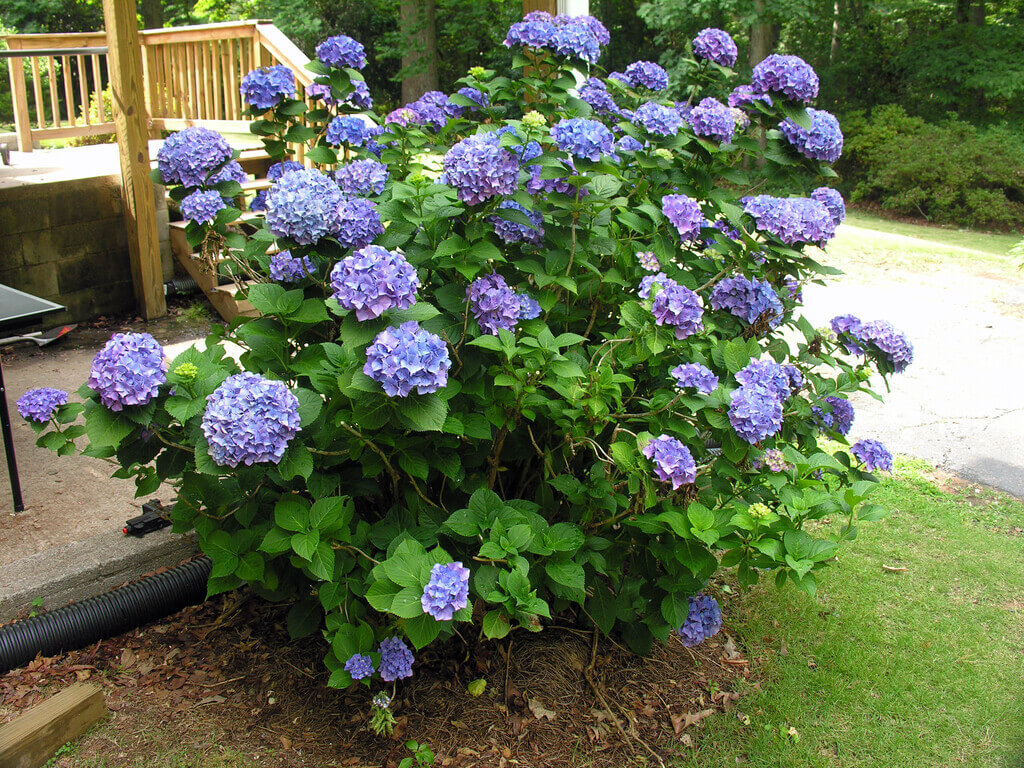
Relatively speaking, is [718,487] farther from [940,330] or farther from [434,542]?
[940,330]

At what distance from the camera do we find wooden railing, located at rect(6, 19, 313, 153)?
648 centimetres

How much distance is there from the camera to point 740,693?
2.61 meters

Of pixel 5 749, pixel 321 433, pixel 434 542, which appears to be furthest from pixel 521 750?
pixel 5 749

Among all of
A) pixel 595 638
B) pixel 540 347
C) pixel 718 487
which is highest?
pixel 540 347

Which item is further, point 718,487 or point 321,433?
point 718,487

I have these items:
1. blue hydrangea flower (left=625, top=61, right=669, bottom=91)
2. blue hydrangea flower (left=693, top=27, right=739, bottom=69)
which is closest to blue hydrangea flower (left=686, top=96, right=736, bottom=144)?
blue hydrangea flower (left=693, top=27, right=739, bottom=69)

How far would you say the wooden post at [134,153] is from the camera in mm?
5141

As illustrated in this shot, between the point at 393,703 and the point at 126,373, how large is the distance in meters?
1.22

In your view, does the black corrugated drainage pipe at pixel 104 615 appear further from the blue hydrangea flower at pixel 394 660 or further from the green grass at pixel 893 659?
the green grass at pixel 893 659

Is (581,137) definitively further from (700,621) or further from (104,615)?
(104,615)

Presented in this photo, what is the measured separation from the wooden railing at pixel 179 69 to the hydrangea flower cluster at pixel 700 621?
15.7 feet

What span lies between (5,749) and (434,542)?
1159mm

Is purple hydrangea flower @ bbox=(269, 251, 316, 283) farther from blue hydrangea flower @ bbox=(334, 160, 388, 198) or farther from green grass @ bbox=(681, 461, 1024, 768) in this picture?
green grass @ bbox=(681, 461, 1024, 768)

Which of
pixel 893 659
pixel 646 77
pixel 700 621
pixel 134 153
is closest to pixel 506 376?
pixel 700 621
